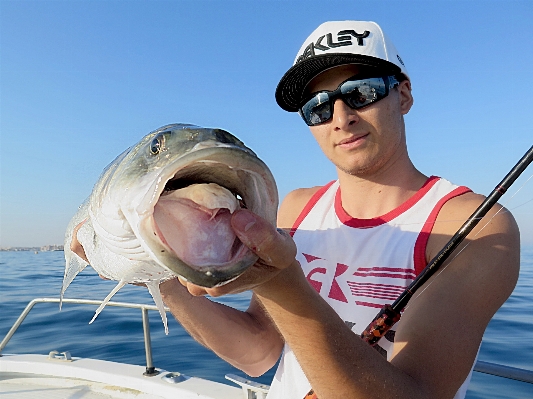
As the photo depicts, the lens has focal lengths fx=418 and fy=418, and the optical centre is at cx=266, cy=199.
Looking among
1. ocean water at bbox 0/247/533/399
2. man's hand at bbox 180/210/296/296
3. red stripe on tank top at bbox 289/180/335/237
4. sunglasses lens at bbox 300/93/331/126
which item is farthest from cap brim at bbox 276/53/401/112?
ocean water at bbox 0/247/533/399

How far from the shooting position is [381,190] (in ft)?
8.00

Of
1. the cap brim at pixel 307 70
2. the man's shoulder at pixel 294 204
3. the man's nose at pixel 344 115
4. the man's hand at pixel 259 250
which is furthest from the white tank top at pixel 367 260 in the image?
the man's hand at pixel 259 250

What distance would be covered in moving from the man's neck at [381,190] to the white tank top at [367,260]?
0.22 feet

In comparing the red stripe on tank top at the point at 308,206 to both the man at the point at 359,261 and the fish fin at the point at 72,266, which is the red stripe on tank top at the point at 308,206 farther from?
the fish fin at the point at 72,266

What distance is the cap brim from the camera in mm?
2293

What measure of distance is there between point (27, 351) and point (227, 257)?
834 cm

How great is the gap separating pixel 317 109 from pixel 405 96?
56cm

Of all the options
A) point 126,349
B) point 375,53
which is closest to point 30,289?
point 126,349

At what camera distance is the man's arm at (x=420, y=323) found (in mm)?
1358

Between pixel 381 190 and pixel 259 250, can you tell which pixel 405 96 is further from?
pixel 259 250

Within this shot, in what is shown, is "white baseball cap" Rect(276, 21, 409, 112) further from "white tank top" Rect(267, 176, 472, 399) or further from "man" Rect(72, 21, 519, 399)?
"white tank top" Rect(267, 176, 472, 399)

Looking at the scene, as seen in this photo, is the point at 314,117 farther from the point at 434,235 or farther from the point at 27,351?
the point at 27,351

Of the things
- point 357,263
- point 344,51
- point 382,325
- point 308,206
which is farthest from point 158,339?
point 344,51

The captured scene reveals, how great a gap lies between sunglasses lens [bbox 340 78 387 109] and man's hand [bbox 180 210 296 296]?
4.44 ft
